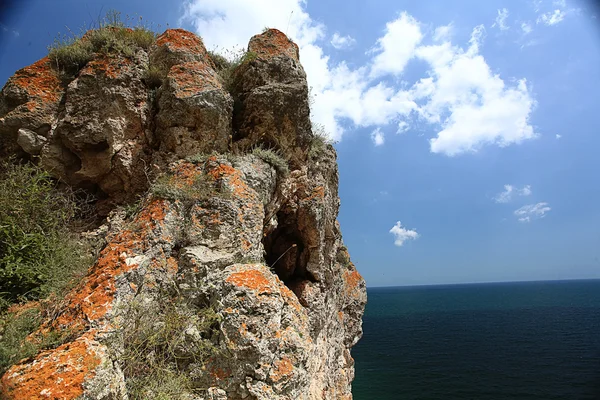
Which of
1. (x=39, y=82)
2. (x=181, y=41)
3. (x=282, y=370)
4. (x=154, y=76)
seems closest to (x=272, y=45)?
(x=181, y=41)

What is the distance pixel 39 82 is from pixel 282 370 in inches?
318

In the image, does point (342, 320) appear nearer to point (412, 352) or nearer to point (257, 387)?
point (257, 387)

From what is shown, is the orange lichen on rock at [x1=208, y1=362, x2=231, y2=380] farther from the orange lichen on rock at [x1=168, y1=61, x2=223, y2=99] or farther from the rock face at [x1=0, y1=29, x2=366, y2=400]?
the orange lichen on rock at [x1=168, y1=61, x2=223, y2=99]

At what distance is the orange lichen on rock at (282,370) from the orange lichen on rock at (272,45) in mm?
6908

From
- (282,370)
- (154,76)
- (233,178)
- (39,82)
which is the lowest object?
(282,370)

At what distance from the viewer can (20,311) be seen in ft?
14.5

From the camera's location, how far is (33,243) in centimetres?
523

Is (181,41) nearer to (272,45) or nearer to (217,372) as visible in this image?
(272,45)

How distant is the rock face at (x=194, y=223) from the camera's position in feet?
13.6

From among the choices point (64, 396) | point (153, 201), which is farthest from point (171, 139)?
point (64, 396)

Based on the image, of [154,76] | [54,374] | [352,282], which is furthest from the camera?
[352,282]

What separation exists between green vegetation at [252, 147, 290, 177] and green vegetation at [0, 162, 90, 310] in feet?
12.6

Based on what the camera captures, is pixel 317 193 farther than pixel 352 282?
No

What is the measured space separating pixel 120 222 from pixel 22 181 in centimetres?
177
